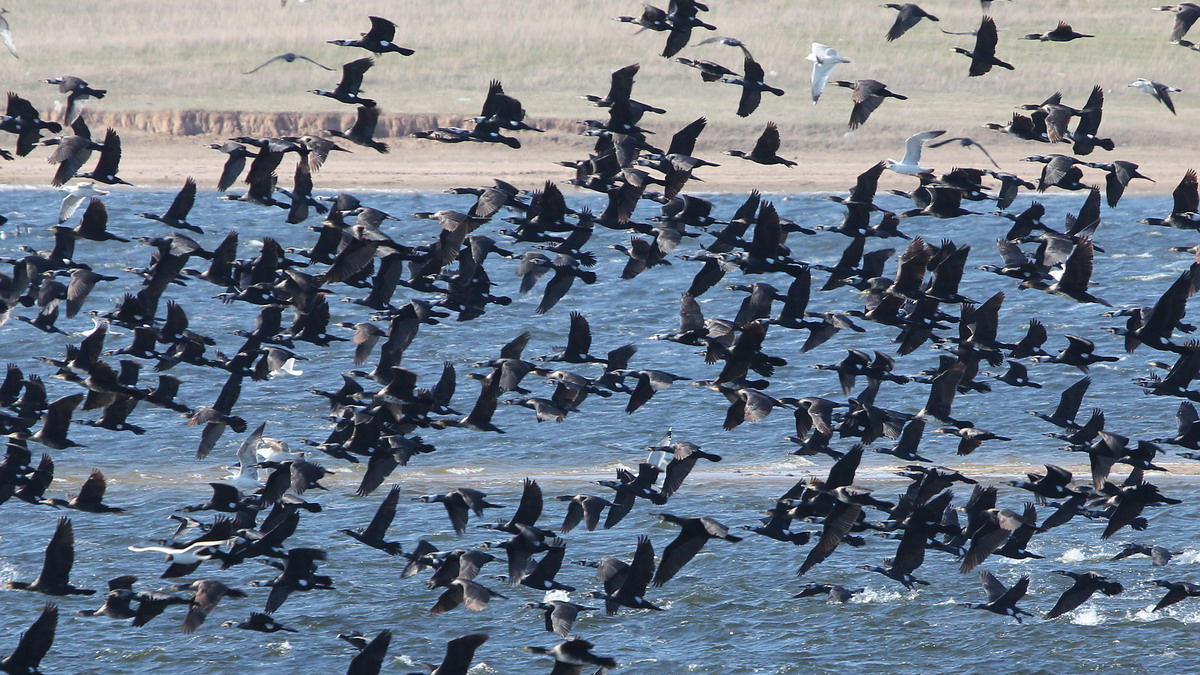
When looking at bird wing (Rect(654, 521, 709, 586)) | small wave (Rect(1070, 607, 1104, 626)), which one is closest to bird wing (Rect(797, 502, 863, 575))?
bird wing (Rect(654, 521, 709, 586))

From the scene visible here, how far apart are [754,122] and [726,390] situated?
43366mm

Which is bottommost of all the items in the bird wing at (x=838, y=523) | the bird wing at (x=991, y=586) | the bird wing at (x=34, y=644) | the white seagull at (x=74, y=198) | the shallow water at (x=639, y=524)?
the shallow water at (x=639, y=524)

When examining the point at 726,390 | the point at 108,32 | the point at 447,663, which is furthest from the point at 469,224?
the point at 108,32

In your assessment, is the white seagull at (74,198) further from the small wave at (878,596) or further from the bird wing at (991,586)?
the bird wing at (991,586)

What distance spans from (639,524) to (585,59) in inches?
1681

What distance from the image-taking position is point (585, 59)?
7325cm

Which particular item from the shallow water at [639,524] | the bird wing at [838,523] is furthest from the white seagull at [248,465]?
the bird wing at [838,523]

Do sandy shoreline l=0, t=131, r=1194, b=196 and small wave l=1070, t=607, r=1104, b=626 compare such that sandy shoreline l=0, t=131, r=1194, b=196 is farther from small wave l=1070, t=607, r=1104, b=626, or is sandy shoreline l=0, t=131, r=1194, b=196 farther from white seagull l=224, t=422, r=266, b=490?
small wave l=1070, t=607, r=1104, b=626

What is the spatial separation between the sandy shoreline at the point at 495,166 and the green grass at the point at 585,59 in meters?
1.64

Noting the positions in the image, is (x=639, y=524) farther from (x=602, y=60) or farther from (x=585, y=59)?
(x=585, y=59)

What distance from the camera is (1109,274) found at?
5228cm

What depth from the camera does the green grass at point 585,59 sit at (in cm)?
6719

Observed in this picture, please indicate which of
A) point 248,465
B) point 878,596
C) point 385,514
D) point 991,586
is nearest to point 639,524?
point 878,596

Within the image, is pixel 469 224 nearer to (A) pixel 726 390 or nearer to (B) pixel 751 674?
(A) pixel 726 390
